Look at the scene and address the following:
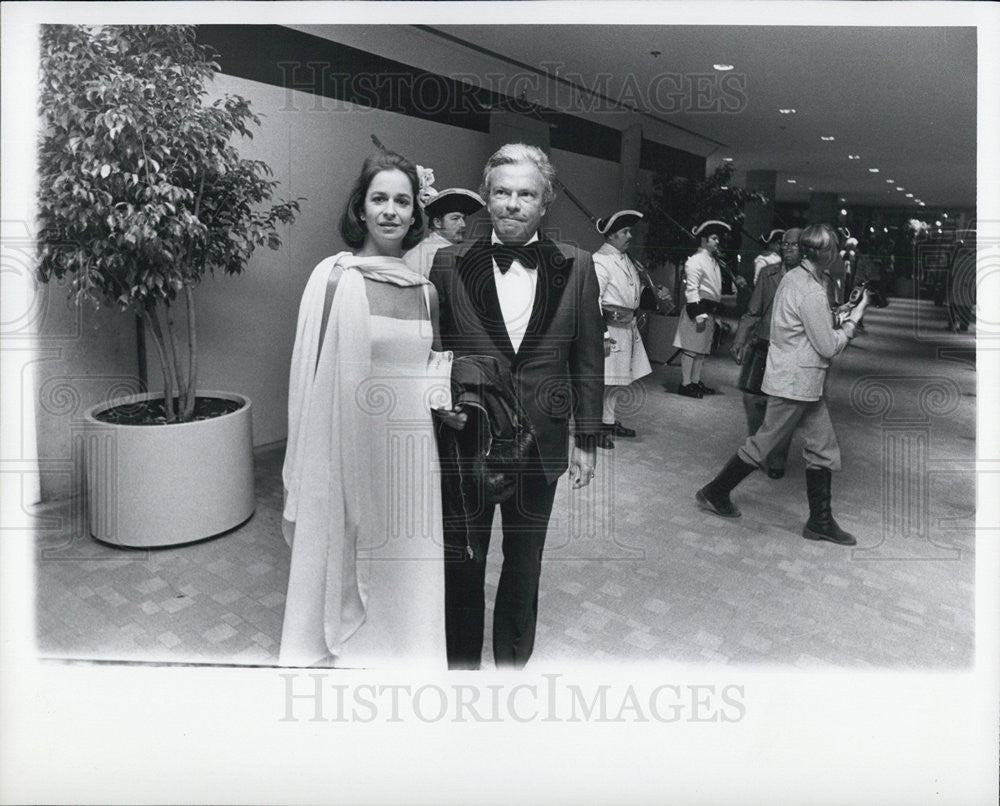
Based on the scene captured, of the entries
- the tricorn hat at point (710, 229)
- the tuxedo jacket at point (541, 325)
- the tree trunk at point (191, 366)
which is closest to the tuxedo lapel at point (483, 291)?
the tuxedo jacket at point (541, 325)

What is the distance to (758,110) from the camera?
20.1 feet

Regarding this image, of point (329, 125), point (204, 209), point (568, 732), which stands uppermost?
point (329, 125)

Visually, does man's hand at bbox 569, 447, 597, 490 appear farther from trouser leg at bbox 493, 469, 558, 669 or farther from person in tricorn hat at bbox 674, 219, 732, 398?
person in tricorn hat at bbox 674, 219, 732, 398

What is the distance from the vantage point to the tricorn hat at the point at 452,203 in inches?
105

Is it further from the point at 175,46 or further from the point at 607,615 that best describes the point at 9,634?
the point at 175,46

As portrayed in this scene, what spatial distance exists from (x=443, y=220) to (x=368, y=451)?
138 cm

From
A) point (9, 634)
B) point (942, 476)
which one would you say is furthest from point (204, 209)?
point (942, 476)

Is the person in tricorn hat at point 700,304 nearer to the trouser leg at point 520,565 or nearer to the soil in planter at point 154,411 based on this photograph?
the soil in planter at point 154,411

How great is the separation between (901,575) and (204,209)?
3.28m

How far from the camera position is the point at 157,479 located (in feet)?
9.51

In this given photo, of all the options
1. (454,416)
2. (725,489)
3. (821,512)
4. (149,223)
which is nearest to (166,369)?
(149,223)

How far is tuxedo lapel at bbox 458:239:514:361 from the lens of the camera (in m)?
1.88

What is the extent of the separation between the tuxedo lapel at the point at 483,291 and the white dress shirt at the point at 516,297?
18mm

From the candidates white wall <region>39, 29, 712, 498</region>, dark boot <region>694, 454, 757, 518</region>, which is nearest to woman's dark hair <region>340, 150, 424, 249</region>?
white wall <region>39, 29, 712, 498</region>
